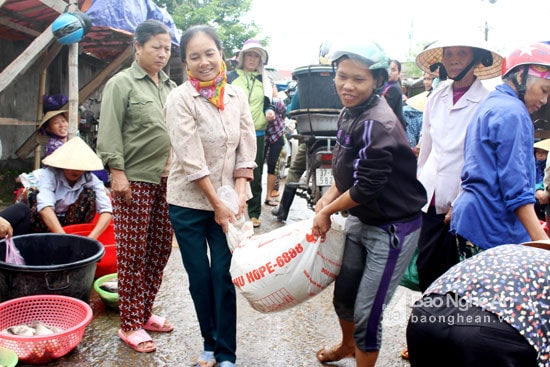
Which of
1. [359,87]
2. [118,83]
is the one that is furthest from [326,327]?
[118,83]

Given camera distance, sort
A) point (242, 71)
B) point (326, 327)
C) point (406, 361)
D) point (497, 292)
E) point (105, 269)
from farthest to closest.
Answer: point (242, 71) < point (105, 269) < point (326, 327) < point (406, 361) < point (497, 292)

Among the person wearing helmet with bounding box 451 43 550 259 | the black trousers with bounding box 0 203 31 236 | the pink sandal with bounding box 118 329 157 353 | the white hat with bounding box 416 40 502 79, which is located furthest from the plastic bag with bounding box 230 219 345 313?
the black trousers with bounding box 0 203 31 236

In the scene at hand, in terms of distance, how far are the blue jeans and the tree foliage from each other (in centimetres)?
1589

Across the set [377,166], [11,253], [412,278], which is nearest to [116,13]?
[11,253]

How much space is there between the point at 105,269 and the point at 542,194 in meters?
3.67

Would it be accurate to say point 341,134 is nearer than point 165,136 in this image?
Yes

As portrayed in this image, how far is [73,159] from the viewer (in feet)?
13.2

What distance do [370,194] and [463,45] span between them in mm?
1104

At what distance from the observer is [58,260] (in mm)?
3734

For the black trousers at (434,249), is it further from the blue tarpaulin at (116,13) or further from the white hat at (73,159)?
the blue tarpaulin at (116,13)

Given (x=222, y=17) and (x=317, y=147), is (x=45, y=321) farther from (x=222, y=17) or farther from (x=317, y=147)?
(x=222, y=17)

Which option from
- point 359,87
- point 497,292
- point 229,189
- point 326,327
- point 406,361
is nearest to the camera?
point 497,292

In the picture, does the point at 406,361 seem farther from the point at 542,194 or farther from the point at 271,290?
the point at 542,194

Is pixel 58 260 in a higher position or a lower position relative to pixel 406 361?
higher
